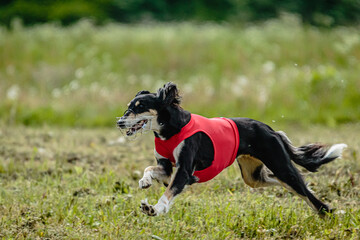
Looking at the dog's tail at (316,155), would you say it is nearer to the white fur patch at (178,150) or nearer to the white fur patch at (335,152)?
the white fur patch at (335,152)

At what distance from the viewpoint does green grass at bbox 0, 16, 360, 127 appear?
11.1 m

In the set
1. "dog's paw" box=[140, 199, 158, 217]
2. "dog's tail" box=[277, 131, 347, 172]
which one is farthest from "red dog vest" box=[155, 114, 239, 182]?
"dog's tail" box=[277, 131, 347, 172]

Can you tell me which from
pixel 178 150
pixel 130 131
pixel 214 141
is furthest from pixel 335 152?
pixel 130 131

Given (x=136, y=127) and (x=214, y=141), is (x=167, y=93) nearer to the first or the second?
(x=136, y=127)

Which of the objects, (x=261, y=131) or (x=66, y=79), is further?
(x=66, y=79)

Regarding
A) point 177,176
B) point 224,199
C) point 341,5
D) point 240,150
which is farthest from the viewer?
point 341,5

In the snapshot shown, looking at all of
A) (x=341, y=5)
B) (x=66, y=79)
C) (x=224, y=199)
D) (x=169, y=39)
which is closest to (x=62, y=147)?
(x=224, y=199)

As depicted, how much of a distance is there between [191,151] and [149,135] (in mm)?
5529

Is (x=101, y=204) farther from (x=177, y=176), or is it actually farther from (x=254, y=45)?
(x=254, y=45)

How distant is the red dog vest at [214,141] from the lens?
407 cm

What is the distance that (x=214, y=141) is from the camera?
416 cm

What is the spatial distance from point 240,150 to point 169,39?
12.9 meters

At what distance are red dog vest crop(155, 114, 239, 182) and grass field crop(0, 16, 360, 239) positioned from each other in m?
0.46

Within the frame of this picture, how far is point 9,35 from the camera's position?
1644 centimetres
